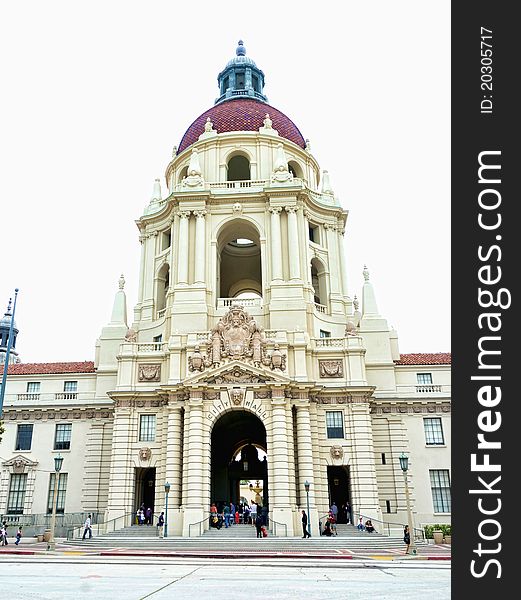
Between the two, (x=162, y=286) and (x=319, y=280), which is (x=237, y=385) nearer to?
(x=319, y=280)

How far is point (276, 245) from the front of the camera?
45.2 metres

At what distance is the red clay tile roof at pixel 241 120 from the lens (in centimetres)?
5359

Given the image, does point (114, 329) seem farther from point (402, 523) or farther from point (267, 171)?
point (402, 523)

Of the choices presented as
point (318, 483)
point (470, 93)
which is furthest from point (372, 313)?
point (470, 93)

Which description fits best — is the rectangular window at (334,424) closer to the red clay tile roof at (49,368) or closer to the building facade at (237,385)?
the building facade at (237,385)

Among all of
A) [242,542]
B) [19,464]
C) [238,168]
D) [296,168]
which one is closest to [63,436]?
[19,464]

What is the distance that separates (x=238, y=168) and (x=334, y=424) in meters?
28.7

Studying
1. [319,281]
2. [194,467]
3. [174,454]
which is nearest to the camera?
[194,467]

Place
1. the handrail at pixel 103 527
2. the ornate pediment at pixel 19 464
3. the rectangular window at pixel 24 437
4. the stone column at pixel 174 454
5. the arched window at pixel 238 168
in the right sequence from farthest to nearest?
the arched window at pixel 238 168 → the rectangular window at pixel 24 437 → the ornate pediment at pixel 19 464 → the stone column at pixel 174 454 → the handrail at pixel 103 527

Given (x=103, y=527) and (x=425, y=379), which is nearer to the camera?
(x=103, y=527)

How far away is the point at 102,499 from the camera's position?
137 ft

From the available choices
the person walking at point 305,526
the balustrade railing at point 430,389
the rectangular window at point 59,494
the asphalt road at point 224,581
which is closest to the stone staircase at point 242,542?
the person walking at point 305,526

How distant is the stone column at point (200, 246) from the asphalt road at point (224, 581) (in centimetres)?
2654

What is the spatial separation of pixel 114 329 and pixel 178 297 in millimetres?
7433
